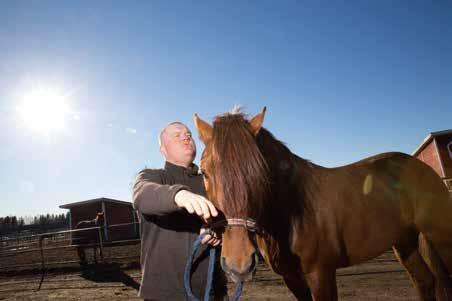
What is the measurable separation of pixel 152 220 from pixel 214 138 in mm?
744

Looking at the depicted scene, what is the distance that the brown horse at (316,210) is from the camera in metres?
1.62

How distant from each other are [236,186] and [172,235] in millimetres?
710

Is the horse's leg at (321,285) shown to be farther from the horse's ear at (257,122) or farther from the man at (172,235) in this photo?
the horse's ear at (257,122)

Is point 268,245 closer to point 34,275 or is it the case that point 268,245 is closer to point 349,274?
point 349,274

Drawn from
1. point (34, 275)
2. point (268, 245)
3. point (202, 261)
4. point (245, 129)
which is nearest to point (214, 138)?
point (245, 129)

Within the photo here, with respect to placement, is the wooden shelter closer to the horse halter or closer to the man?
the man

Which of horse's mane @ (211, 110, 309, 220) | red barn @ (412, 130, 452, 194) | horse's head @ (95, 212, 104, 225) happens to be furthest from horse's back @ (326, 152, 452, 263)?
red barn @ (412, 130, 452, 194)

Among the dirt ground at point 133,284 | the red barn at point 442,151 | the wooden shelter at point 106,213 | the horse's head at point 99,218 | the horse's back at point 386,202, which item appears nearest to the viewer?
the horse's back at point 386,202

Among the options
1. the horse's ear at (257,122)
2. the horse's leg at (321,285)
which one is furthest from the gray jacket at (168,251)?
the horse's leg at (321,285)

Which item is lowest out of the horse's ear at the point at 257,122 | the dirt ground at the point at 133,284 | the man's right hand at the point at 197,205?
the dirt ground at the point at 133,284

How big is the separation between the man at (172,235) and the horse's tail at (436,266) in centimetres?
308

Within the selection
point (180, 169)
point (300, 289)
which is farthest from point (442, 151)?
point (180, 169)

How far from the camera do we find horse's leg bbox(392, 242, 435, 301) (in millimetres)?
3650

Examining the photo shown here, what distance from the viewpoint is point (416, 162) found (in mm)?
4090
